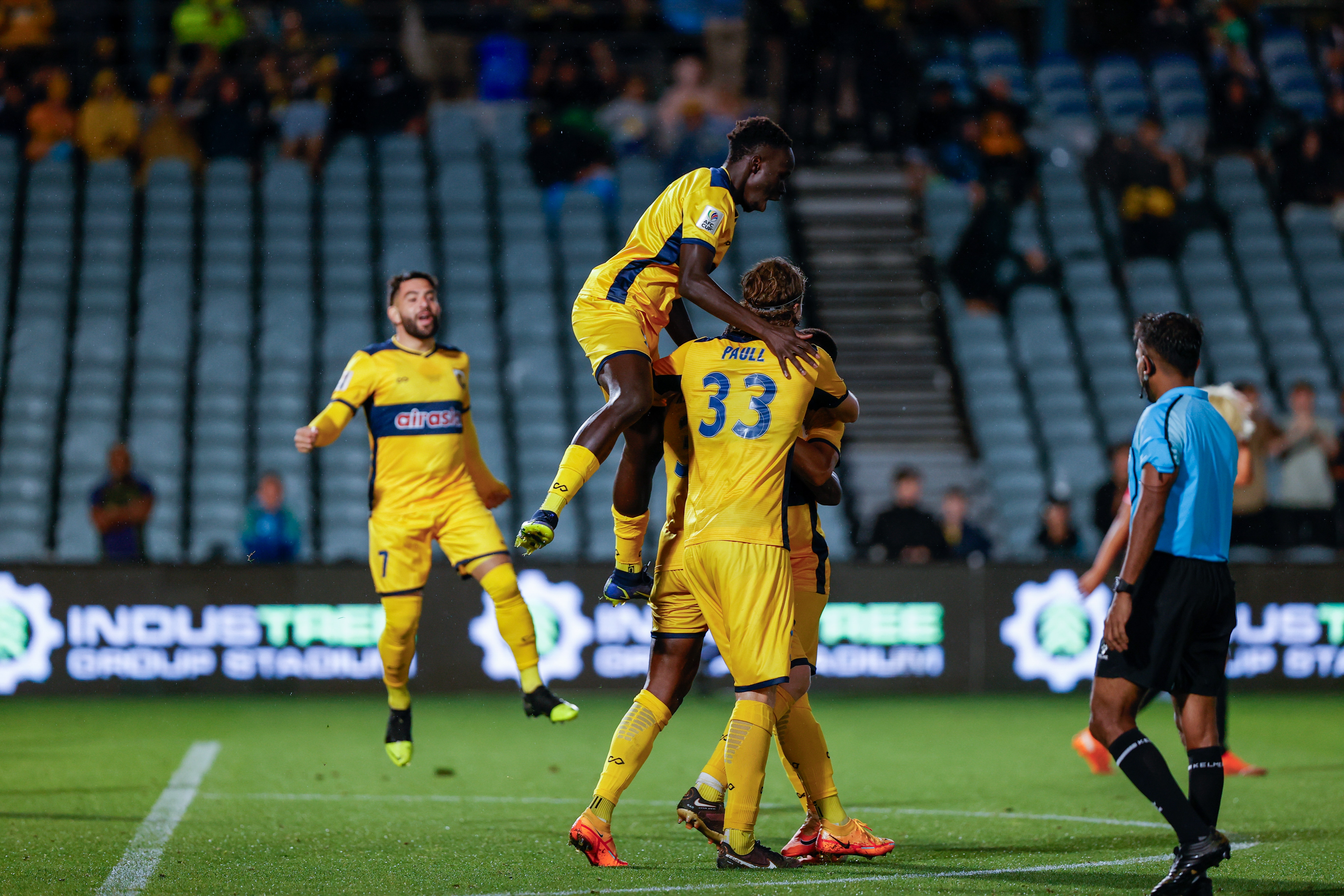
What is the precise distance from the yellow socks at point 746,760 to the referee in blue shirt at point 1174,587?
1.14m

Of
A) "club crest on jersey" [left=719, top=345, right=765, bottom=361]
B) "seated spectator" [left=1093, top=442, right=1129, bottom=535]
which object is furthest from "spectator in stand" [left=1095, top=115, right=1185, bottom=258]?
"club crest on jersey" [left=719, top=345, right=765, bottom=361]

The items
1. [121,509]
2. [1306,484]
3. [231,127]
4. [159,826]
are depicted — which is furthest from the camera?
[231,127]

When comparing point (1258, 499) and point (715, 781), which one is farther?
point (1258, 499)

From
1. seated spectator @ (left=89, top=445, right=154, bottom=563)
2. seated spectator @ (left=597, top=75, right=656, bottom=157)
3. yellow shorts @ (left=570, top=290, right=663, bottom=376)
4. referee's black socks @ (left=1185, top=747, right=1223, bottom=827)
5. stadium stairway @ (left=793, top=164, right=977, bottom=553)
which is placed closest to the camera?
referee's black socks @ (left=1185, top=747, right=1223, bottom=827)

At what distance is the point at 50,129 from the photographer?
17.1 meters

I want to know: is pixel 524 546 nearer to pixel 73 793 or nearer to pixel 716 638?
pixel 716 638

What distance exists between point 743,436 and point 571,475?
0.83 metres

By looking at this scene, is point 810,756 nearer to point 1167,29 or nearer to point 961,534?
point 961,534

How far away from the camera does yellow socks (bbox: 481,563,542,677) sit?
7301 millimetres

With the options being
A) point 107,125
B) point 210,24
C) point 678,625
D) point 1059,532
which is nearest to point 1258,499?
point 1059,532

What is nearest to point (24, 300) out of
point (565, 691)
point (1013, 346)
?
point (565, 691)

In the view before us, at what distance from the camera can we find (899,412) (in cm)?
1619

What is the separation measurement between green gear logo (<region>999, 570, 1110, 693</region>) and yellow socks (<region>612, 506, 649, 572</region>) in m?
6.81

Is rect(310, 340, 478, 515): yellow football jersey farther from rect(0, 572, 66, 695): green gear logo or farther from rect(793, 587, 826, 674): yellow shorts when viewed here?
rect(0, 572, 66, 695): green gear logo
